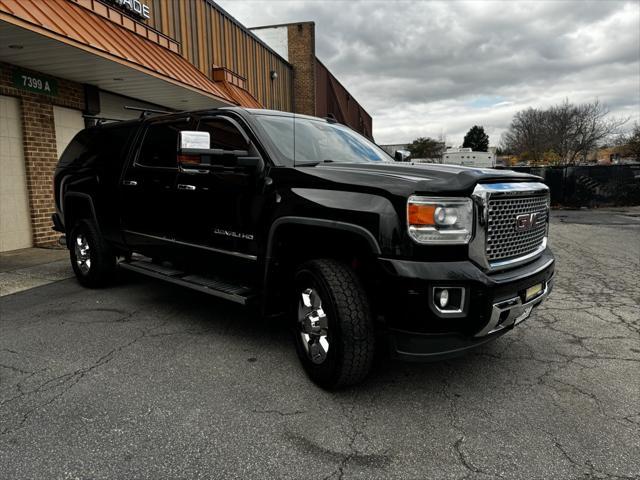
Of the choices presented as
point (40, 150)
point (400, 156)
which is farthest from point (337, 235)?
point (40, 150)

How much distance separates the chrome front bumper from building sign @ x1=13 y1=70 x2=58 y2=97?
8696 mm

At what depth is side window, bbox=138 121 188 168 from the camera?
14.5 feet

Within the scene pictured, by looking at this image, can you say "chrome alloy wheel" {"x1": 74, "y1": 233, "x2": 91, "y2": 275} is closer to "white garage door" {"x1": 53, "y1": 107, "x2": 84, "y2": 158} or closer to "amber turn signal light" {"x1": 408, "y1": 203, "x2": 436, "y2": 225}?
"white garage door" {"x1": 53, "y1": 107, "x2": 84, "y2": 158}

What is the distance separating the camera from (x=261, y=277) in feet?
11.6

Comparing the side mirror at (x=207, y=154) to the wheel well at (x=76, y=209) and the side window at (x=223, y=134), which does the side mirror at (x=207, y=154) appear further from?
the wheel well at (x=76, y=209)

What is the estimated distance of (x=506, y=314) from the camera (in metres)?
2.87

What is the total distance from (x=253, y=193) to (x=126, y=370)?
1.61 meters

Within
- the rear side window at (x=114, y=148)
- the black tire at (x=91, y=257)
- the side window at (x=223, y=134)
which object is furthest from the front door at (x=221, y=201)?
the black tire at (x=91, y=257)

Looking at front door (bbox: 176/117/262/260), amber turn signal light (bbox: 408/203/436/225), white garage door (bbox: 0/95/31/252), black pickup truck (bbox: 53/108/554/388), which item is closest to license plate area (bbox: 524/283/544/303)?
black pickup truck (bbox: 53/108/554/388)

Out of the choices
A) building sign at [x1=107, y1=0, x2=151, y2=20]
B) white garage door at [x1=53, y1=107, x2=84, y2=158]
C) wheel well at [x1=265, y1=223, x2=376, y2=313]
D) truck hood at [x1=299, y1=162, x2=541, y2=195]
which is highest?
building sign at [x1=107, y1=0, x2=151, y2=20]

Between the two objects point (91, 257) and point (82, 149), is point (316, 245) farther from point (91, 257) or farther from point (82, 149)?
point (82, 149)

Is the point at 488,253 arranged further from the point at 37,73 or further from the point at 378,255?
the point at 37,73

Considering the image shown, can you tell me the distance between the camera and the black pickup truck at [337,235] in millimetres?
2695

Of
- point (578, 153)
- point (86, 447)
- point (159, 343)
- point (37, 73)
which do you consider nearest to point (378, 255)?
point (86, 447)
